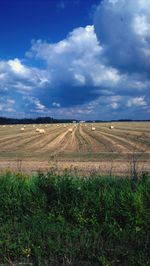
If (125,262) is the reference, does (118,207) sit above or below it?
above

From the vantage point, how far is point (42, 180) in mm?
9805

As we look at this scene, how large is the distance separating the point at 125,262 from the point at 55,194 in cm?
246

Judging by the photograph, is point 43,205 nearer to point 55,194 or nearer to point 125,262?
point 55,194

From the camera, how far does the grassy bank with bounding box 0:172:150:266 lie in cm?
778

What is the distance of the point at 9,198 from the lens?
9422 mm

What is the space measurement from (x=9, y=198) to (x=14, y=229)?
0.85 meters

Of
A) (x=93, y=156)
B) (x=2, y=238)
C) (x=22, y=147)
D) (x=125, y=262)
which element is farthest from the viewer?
(x=22, y=147)

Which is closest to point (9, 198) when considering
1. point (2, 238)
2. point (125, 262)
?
point (2, 238)

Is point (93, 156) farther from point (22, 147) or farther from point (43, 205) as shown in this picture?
point (43, 205)

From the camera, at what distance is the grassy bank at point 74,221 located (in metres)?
7.78

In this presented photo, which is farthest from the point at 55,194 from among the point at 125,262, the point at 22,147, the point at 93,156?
the point at 22,147

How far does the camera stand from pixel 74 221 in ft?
29.2

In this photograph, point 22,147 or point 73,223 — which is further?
point 22,147

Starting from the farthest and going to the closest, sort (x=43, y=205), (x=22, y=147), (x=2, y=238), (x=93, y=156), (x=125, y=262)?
1. (x=22, y=147)
2. (x=93, y=156)
3. (x=43, y=205)
4. (x=2, y=238)
5. (x=125, y=262)
